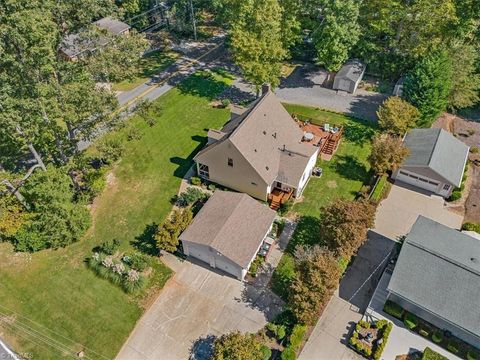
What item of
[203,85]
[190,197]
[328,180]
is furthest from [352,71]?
[190,197]

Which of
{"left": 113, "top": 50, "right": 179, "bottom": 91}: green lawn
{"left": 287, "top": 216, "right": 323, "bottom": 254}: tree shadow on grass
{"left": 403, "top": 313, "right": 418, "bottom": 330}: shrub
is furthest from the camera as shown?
{"left": 113, "top": 50, "right": 179, "bottom": 91}: green lawn

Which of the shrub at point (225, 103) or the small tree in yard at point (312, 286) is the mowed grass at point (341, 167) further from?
the small tree in yard at point (312, 286)

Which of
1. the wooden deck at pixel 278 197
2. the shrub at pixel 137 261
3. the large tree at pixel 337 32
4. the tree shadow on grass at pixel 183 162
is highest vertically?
the large tree at pixel 337 32

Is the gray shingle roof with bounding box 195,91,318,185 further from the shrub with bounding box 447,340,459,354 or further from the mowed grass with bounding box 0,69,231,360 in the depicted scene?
the shrub with bounding box 447,340,459,354

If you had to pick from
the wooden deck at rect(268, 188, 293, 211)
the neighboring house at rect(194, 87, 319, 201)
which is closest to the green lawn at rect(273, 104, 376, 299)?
the wooden deck at rect(268, 188, 293, 211)

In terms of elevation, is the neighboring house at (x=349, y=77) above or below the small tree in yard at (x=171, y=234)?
above

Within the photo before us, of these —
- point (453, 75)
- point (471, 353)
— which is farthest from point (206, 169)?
point (453, 75)

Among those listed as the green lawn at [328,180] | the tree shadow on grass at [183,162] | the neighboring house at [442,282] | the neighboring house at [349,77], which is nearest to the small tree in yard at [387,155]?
the green lawn at [328,180]
